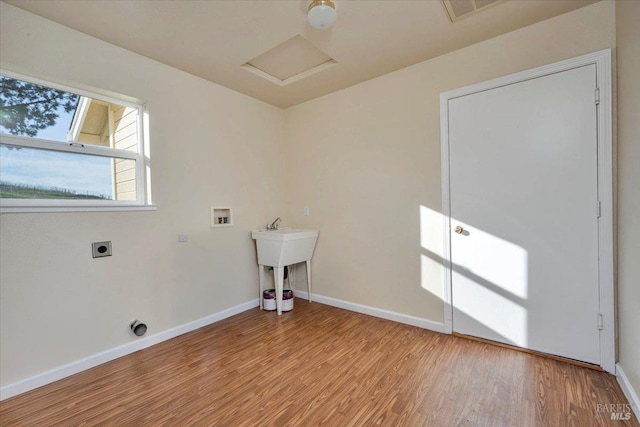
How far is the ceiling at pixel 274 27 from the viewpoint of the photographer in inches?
72.2

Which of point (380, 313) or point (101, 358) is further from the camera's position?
point (380, 313)

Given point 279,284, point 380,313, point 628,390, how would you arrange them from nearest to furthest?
point 628,390, point 380,313, point 279,284

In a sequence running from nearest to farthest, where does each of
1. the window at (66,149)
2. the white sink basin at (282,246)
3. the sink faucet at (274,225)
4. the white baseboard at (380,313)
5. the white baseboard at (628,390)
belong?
1. the white baseboard at (628,390)
2. the window at (66,149)
3. the white baseboard at (380,313)
4. the white sink basin at (282,246)
5. the sink faucet at (274,225)

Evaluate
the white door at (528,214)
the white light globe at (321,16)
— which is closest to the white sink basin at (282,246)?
the white door at (528,214)

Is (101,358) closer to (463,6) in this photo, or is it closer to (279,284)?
(279,284)

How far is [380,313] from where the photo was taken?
290cm

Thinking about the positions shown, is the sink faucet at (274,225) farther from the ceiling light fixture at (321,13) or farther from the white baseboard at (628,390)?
the white baseboard at (628,390)

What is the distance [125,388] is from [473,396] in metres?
2.21

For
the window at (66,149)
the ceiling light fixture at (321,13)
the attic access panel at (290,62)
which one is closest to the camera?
the ceiling light fixture at (321,13)

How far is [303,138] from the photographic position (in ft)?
11.5

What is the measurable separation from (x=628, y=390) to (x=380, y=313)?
5.66ft

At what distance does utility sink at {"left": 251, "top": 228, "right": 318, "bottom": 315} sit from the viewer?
2.96m

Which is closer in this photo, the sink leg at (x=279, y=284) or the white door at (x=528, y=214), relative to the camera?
the white door at (x=528, y=214)

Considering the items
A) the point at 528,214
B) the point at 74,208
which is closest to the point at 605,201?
the point at 528,214
